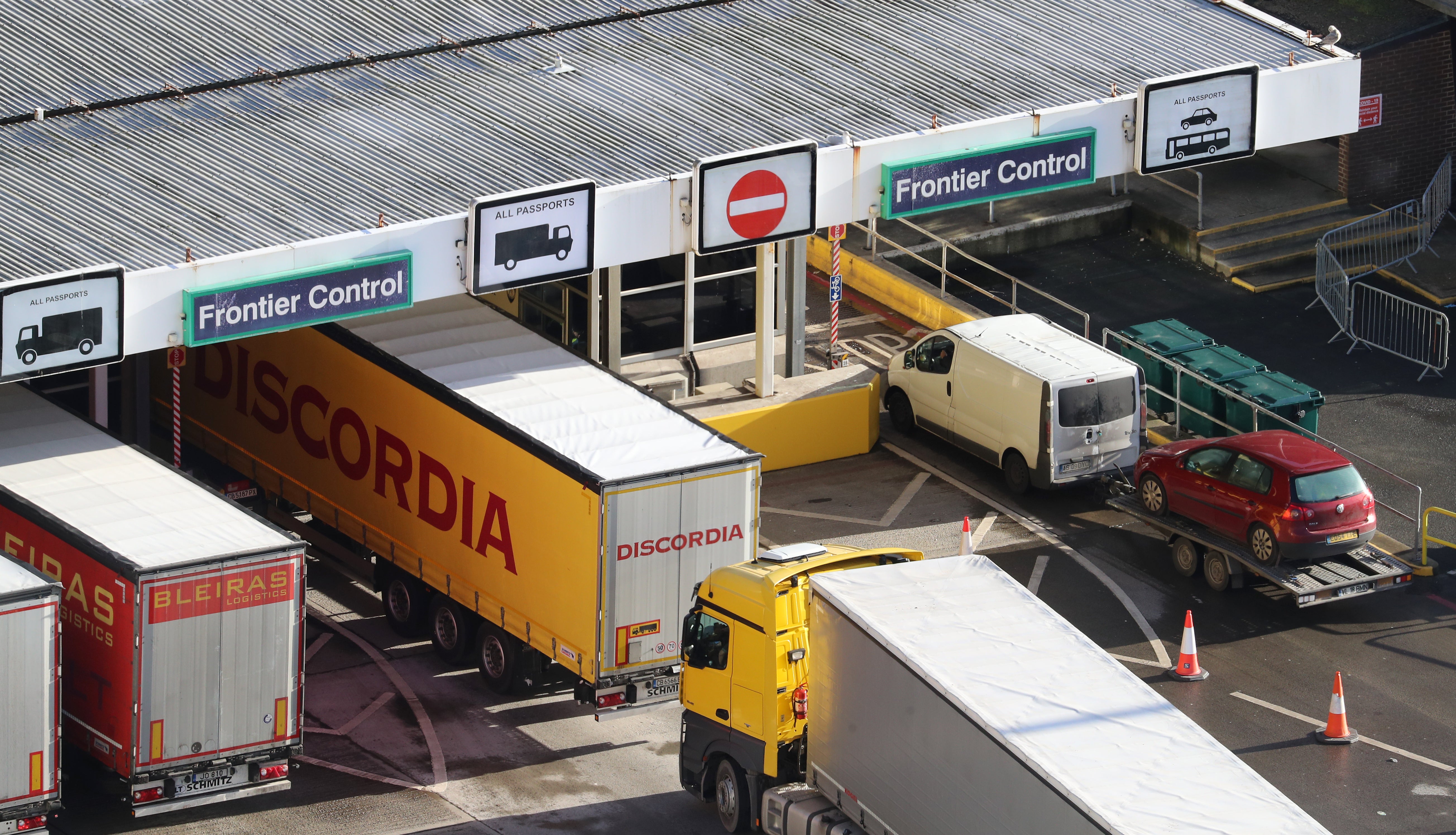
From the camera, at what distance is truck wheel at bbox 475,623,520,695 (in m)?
23.4

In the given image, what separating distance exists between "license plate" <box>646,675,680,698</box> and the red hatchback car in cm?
754

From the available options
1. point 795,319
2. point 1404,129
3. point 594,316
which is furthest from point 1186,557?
point 1404,129

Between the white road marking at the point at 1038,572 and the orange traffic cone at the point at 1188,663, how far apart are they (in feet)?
7.26

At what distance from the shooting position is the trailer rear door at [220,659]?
19.8m

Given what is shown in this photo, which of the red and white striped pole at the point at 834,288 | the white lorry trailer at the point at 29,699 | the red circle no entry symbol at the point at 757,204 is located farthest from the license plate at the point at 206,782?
the red and white striped pole at the point at 834,288

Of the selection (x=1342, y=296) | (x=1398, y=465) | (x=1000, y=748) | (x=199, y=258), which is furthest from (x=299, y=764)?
(x=1342, y=296)

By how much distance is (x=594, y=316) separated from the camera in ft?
99.3

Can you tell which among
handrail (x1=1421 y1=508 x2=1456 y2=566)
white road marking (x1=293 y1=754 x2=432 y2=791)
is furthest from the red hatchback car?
white road marking (x1=293 y1=754 x2=432 y2=791)

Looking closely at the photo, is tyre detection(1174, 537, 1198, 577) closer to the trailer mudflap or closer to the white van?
the trailer mudflap

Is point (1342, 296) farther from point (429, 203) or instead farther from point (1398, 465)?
point (429, 203)

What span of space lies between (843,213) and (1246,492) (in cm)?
605

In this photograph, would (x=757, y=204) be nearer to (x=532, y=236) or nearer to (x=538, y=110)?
(x=532, y=236)

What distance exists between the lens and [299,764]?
2208cm

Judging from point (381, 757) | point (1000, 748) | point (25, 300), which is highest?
point (25, 300)
